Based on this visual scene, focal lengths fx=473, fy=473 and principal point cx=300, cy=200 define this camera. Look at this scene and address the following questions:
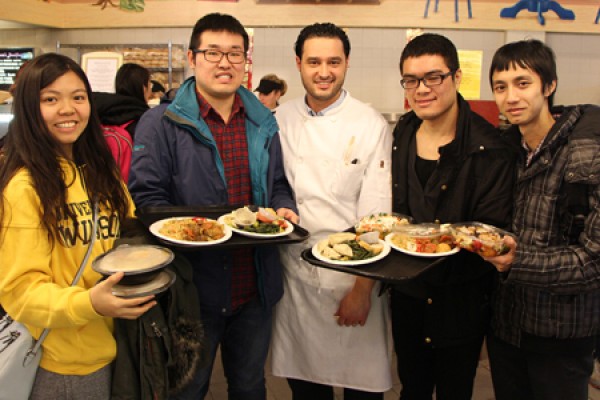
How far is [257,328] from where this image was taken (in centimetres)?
208

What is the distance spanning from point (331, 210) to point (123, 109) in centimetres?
151

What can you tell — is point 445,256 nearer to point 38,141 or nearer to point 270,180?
point 270,180

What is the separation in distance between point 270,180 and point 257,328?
2.15 feet

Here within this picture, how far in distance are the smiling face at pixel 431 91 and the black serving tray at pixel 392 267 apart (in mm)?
610

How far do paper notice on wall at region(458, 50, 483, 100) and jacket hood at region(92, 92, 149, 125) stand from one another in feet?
15.2

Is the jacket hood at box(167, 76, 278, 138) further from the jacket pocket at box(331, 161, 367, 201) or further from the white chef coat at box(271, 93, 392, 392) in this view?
the jacket pocket at box(331, 161, 367, 201)

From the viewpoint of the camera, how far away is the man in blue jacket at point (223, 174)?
1937mm

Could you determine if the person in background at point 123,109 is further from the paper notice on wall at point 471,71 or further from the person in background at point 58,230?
the paper notice on wall at point 471,71

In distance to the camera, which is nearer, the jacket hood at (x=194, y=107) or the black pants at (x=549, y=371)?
the black pants at (x=549, y=371)

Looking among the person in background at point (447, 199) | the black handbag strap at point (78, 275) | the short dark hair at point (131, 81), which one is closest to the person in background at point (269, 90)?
the short dark hair at point (131, 81)

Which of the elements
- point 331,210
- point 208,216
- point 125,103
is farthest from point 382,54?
point 208,216

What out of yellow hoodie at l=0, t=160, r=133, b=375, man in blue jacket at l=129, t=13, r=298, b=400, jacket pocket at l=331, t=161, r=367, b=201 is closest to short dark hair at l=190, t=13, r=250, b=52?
man in blue jacket at l=129, t=13, r=298, b=400

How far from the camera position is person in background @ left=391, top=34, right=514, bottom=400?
6.22 feet

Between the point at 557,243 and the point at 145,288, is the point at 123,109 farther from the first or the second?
the point at 557,243
